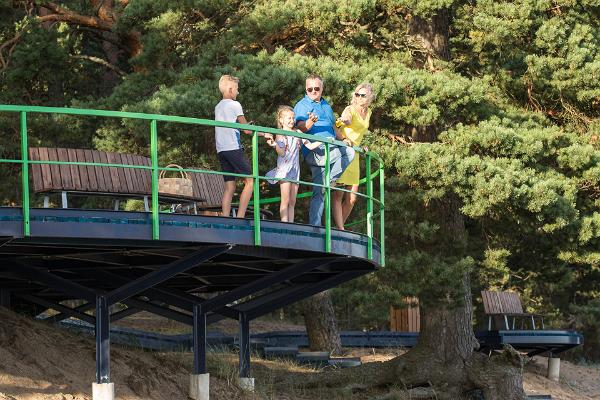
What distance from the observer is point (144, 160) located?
15.3 m

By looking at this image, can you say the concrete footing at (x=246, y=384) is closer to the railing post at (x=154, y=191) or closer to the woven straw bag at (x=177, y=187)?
the woven straw bag at (x=177, y=187)

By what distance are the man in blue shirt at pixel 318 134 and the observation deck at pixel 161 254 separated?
0.19 meters

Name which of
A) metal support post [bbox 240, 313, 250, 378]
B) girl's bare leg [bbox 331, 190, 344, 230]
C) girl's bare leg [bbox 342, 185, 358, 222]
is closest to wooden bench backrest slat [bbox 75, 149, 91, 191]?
girl's bare leg [bbox 331, 190, 344, 230]

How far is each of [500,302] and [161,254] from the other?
1416cm

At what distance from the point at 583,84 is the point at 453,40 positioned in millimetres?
2493

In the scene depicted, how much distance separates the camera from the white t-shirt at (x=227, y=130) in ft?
47.9

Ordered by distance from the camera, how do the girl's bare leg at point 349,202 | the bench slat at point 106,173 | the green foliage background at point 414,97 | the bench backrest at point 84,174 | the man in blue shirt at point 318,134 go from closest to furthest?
the bench backrest at point 84,174, the bench slat at point 106,173, the man in blue shirt at point 318,134, the girl's bare leg at point 349,202, the green foliage background at point 414,97

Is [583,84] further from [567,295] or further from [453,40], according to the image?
[567,295]

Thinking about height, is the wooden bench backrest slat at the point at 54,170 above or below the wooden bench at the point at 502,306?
above

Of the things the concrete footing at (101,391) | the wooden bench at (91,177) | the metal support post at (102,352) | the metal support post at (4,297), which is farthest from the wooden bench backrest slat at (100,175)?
the metal support post at (4,297)

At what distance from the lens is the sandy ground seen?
15008mm

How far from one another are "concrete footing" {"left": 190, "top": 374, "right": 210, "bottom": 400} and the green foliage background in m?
4.92

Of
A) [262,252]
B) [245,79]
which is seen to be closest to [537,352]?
[245,79]

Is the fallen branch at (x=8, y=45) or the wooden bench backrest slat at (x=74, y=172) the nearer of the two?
the wooden bench backrest slat at (x=74, y=172)
